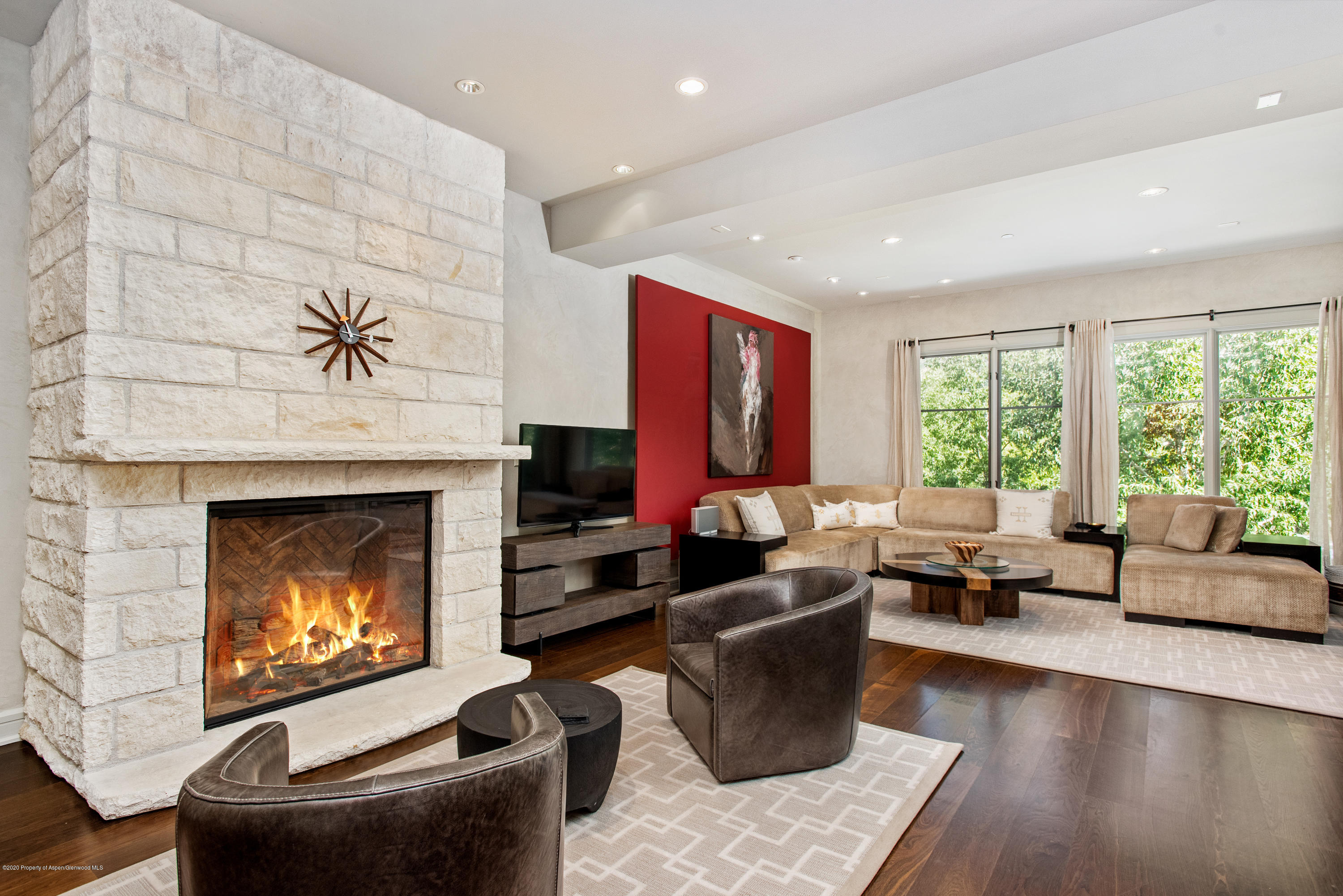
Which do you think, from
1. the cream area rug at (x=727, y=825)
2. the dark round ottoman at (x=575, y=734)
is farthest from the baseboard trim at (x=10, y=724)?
the dark round ottoman at (x=575, y=734)

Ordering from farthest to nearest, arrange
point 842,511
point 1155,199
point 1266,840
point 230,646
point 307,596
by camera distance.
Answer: point 842,511, point 1155,199, point 307,596, point 230,646, point 1266,840

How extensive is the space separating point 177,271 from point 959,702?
3.66 metres

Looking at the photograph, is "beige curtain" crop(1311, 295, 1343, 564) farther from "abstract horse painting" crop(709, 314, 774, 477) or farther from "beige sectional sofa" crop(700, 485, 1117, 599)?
"abstract horse painting" crop(709, 314, 774, 477)

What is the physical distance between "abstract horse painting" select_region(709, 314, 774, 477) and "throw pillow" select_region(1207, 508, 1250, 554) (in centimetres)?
355

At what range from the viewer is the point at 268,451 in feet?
8.08

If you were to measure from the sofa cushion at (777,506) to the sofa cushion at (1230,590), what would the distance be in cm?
261

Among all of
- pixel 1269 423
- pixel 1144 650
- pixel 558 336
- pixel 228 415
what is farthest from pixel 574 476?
pixel 1269 423

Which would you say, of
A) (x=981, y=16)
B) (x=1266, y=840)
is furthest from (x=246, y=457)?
(x=1266, y=840)

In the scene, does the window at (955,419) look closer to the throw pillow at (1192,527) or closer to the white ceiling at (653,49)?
the throw pillow at (1192,527)

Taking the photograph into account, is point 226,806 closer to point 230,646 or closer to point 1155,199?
point 230,646

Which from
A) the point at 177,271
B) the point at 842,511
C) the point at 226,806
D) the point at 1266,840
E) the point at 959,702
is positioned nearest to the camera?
the point at 226,806

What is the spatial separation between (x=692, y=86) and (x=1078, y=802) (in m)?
3.08

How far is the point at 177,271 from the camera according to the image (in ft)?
7.90

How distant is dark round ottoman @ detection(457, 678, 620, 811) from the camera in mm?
1981
